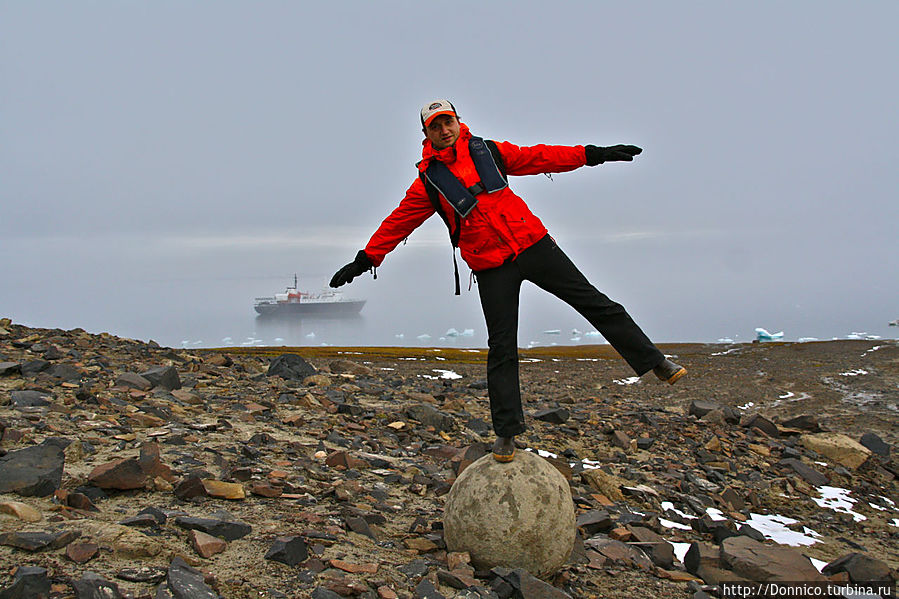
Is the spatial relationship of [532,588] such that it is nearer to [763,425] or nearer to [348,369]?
[763,425]

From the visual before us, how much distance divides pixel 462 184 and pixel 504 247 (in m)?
0.70

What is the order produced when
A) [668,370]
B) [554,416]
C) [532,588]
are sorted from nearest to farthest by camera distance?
1. [532,588]
2. [668,370]
3. [554,416]

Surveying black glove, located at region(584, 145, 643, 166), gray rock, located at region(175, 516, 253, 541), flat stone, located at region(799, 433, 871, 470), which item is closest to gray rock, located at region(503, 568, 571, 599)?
gray rock, located at region(175, 516, 253, 541)

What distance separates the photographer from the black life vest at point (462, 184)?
5531 millimetres

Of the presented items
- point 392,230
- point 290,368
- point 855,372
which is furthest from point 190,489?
point 855,372

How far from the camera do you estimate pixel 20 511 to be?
15.3ft

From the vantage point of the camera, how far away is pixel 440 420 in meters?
11.0

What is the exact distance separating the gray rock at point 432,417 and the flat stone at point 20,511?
6.83 metres

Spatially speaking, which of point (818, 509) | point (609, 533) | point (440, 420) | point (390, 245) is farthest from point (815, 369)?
point (390, 245)

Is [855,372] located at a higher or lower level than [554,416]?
lower

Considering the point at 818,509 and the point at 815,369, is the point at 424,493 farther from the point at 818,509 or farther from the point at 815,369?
the point at 815,369

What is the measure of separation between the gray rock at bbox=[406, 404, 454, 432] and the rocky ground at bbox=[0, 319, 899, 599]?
0.04 meters

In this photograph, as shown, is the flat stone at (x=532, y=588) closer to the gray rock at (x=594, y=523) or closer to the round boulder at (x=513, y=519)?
the round boulder at (x=513, y=519)

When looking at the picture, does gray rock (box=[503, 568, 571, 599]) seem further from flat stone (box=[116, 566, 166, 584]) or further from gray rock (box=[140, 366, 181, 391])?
gray rock (box=[140, 366, 181, 391])
